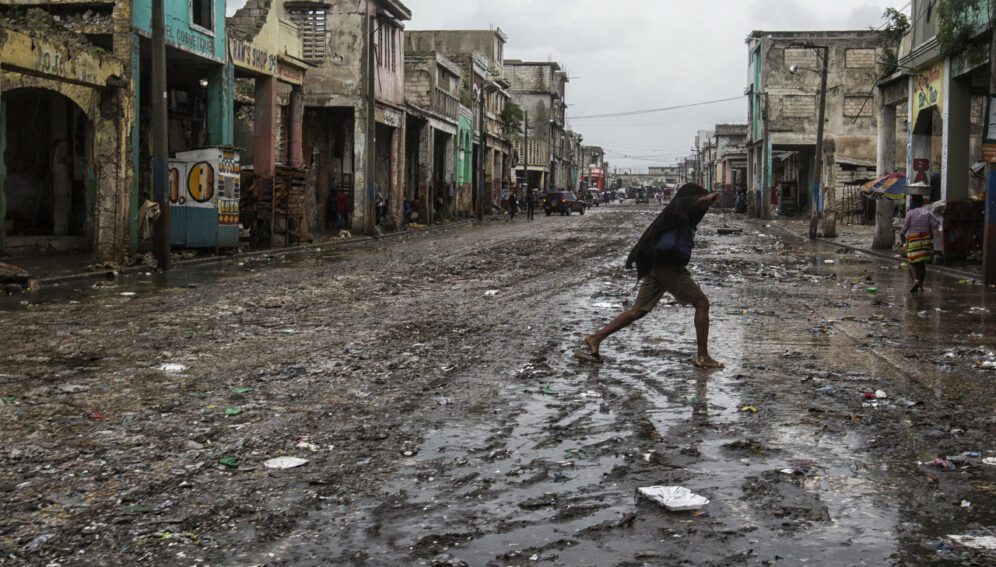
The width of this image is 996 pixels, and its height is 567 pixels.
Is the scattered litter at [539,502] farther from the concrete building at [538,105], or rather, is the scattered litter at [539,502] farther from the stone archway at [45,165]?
the concrete building at [538,105]

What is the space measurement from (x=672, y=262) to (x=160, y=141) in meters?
13.6

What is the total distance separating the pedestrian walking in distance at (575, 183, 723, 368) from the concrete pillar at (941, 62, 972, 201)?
627 inches

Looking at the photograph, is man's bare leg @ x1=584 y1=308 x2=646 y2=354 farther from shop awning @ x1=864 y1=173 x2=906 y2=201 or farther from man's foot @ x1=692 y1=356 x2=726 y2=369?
shop awning @ x1=864 y1=173 x2=906 y2=201

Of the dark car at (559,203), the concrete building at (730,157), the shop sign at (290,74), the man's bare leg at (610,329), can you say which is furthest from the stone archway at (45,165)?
the concrete building at (730,157)

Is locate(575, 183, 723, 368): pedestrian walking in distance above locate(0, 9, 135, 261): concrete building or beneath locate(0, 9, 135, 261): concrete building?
beneath

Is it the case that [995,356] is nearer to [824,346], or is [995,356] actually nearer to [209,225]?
[824,346]

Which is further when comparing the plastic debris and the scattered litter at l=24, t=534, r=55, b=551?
the plastic debris

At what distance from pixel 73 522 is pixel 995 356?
8408 millimetres

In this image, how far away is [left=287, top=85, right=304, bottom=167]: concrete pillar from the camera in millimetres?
31469

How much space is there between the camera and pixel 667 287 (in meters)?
9.47

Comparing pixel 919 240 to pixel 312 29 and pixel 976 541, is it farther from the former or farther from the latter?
pixel 312 29

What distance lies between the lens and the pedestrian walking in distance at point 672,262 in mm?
9227

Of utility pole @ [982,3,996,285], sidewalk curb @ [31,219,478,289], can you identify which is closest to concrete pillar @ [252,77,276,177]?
sidewalk curb @ [31,219,478,289]

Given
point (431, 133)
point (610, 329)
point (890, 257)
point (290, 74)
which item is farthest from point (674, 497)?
point (431, 133)
